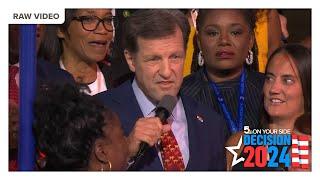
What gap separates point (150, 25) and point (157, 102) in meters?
0.36

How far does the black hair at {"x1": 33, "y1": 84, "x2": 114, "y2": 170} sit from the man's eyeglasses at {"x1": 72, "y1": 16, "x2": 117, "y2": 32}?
29 cm

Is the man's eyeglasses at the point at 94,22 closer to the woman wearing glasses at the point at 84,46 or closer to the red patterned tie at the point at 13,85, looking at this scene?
the woman wearing glasses at the point at 84,46

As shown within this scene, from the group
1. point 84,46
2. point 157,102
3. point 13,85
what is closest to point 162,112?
point 157,102

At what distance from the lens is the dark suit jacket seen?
111 inches

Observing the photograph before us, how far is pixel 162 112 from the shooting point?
2.84 meters

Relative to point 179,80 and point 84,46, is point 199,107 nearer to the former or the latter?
point 179,80

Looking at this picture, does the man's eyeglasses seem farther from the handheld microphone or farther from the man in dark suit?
the handheld microphone

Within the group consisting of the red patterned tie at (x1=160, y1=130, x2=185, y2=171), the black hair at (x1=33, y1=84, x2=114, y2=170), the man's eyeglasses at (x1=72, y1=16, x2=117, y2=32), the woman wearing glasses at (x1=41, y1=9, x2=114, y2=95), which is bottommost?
the red patterned tie at (x1=160, y1=130, x2=185, y2=171)

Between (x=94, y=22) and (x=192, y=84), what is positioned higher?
(x=94, y=22)

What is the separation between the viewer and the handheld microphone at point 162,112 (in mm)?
2811

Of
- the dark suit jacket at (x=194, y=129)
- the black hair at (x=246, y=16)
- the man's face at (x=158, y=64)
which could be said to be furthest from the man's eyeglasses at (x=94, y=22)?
the black hair at (x=246, y=16)

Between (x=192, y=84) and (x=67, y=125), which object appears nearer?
(x=67, y=125)

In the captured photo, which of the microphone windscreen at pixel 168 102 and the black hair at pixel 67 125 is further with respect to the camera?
the microphone windscreen at pixel 168 102

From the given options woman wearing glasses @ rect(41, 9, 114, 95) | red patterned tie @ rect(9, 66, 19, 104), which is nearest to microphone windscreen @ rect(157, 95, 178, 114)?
woman wearing glasses @ rect(41, 9, 114, 95)
